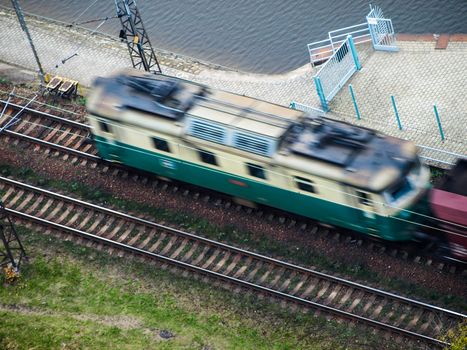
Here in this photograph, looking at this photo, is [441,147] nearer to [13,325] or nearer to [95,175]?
[95,175]

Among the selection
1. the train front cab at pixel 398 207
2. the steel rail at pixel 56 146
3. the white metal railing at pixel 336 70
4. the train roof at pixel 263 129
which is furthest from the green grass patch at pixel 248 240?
the white metal railing at pixel 336 70

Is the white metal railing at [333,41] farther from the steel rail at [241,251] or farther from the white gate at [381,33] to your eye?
the steel rail at [241,251]

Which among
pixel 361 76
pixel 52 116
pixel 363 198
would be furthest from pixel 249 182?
pixel 361 76

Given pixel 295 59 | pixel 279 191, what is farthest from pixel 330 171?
pixel 295 59

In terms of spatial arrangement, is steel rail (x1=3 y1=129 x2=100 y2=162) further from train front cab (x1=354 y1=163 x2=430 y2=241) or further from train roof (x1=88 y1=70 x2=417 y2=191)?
train front cab (x1=354 y1=163 x2=430 y2=241)

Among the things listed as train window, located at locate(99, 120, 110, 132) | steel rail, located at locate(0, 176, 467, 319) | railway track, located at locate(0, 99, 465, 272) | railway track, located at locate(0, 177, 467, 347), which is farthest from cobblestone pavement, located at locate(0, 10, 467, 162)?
railway track, located at locate(0, 177, 467, 347)

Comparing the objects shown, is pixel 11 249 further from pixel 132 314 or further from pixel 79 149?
pixel 79 149
